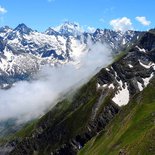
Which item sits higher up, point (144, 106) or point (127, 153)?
point (144, 106)

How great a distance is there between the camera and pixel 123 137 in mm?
165125

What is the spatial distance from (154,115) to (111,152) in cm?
2041

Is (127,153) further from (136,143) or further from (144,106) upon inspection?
(144,106)

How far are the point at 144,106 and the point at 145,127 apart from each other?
38897mm

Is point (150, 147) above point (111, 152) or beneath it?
beneath

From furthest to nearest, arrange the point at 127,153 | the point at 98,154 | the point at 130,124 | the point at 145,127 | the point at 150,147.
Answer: the point at 98,154
the point at 130,124
the point at 145,127
the point at 127,153
the point at 150,147

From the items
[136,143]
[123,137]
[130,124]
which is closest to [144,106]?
[130,124]

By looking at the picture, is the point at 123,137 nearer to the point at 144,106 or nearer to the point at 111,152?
the point at 111,152

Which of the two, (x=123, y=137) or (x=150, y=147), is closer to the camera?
(x=150, y=147)

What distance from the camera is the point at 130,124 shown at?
17762 cm

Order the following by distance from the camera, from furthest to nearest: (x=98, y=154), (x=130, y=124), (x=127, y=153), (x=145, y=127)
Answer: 1. (x=98, y=154)
2. (x=130, y=124)
3. (x=145, y=127)
4. (x=127, y=153)

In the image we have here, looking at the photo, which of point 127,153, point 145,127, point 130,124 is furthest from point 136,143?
point 130,124

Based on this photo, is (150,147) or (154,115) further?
(154,115)

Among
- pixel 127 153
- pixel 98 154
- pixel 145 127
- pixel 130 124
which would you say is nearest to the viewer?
pixel 127 153
